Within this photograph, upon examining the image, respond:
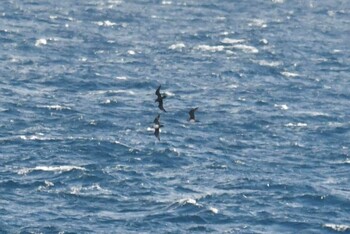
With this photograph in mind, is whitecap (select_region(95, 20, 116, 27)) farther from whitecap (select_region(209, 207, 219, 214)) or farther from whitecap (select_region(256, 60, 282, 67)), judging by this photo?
whitecap (select_region(209, 207, 219, 214))

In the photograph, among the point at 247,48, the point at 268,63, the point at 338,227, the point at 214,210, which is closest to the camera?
the point at 338,227

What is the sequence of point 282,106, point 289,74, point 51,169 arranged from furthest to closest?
point 289,74 → point 282,106 → point 51,169

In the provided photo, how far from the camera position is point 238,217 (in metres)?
83.7

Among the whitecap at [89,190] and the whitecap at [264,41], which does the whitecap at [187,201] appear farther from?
the whitecap at [264,41]

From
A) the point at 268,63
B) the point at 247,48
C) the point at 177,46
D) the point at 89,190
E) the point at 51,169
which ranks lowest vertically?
the point at 89,190

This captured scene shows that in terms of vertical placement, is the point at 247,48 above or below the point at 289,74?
above

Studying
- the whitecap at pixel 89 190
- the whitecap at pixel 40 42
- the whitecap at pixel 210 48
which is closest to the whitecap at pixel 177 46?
the whitecap at pixel 210 48

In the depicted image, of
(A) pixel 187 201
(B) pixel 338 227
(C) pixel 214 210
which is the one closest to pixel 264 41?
(A) pixel 187 201

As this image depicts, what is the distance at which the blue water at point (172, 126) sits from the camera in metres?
84.6

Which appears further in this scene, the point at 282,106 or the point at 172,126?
the point at 282,106

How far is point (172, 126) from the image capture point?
359 ft

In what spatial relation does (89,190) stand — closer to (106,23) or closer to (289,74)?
(289,74)

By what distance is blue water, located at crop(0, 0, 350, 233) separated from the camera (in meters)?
84.6

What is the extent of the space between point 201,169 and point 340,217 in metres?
15.9
